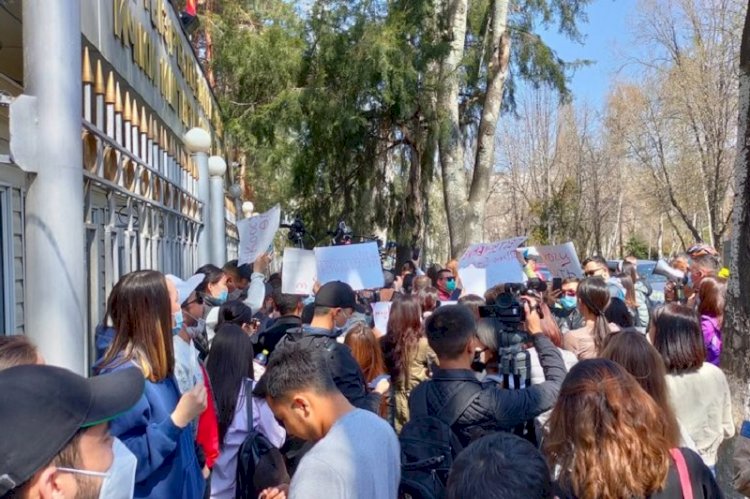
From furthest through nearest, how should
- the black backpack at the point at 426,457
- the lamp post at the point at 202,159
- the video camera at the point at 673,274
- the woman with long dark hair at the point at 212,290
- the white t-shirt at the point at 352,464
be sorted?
the lamp post at the point at 202,159, the video camera at the point at 673,274, the woman with long dark hair at the point at 212,290, the black backpack at the point at 426,457, the white t-shirt at the point at 352,464

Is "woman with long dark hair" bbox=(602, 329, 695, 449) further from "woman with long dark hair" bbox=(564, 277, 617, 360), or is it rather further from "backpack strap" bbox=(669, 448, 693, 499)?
"woman with long dark hair" bbox=(564, 277, 617, 360)

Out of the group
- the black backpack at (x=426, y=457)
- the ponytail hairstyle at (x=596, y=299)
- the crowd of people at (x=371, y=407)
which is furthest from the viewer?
the ponytail hairstyle at (x=596, y=299)

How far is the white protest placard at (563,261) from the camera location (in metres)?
7.18

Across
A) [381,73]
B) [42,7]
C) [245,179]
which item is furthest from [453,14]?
[245,179]

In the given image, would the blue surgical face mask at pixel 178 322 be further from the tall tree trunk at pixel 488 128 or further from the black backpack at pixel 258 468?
the tall tree trunk at pixel 488 128

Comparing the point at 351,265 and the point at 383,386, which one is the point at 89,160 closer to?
the point at 351,265

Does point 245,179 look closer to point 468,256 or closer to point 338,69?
A: point 338,69

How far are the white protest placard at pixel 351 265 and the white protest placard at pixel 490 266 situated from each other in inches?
34.9

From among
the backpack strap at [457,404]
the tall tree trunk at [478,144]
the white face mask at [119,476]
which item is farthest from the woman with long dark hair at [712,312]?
the tall tree trunk at [478,144]

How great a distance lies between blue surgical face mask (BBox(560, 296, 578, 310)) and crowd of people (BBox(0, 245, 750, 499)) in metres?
1.81

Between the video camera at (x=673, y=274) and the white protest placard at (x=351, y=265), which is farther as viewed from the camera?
the video camera at (x=673, y=274)

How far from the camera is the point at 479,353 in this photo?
4156mm

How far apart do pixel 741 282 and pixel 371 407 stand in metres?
2.28

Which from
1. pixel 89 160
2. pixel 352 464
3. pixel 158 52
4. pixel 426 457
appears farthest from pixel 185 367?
pixel 158 52
